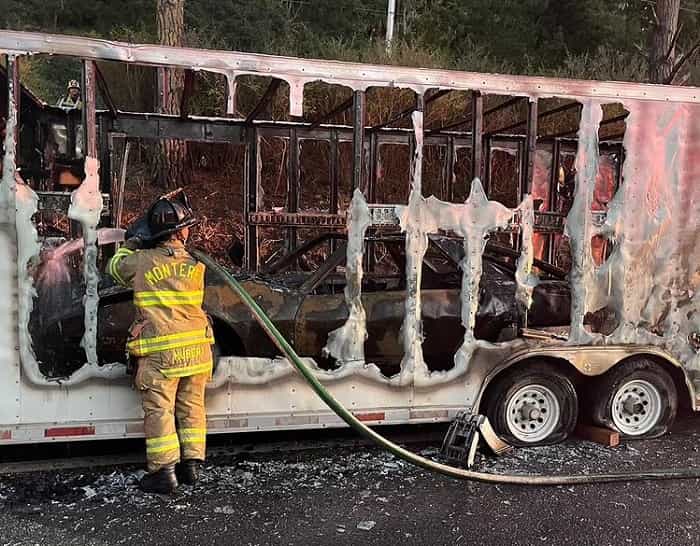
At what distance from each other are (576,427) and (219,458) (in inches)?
115

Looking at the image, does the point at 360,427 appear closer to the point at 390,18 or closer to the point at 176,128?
the point at 176,128

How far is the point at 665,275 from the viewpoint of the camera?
17.8 ft

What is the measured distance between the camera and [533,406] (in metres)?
5.39

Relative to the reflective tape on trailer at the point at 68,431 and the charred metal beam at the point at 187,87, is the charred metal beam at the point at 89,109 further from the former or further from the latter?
the reflective tape on trailer at the point at 68,431

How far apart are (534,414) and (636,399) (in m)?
0.93

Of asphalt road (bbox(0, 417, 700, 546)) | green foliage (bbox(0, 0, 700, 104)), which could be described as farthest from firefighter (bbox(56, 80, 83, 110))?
green foliage (bbox(0, 0, 700, 104))

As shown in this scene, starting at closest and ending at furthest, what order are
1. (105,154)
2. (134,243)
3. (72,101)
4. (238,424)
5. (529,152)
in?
(134,243) → (238,424) → (529,152) → (105,154) → (72,101)

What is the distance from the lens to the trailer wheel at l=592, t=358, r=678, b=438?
215 inches

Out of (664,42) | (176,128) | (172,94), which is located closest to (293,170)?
(176,128)

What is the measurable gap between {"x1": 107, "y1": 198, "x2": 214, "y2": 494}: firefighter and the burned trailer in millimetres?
241

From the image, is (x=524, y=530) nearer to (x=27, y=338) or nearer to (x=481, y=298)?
(x=481, y=298)

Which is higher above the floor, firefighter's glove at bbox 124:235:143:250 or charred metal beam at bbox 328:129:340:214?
charred metal beam at bbox 328:129:340:214

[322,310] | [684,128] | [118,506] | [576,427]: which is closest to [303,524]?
[118,506]

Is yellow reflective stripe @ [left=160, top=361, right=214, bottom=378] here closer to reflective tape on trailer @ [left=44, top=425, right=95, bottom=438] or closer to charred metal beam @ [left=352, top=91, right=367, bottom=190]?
reflective tape on trailer @ [left=44, top=425, right=95, bottom=438]
